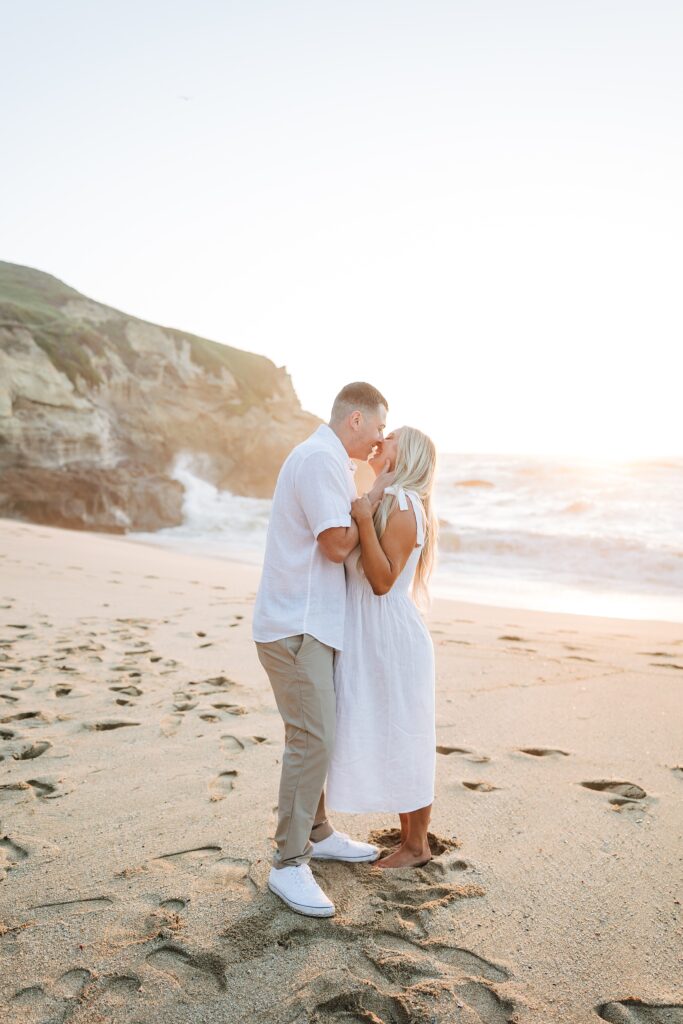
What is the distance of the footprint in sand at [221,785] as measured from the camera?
3525mm

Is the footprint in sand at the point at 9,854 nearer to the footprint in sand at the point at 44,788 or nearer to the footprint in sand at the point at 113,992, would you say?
the footprint in sand at the point at 44,788

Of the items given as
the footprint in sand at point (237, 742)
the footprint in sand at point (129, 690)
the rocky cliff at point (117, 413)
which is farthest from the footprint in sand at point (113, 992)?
the rocky cliff at point (117, 413)

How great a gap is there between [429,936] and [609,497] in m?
28.9

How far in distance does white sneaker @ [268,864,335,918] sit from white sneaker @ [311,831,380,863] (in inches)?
12.0

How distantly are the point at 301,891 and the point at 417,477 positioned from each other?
1.69 meters

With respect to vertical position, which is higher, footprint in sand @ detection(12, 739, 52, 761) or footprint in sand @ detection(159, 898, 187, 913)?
footprint in sand @ detection(159, 898, 187, 913)

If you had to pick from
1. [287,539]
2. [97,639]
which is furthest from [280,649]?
[97,639]

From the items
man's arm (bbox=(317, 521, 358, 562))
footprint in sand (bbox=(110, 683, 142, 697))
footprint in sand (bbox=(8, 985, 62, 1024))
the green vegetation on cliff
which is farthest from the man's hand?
the green vegetation on cliff

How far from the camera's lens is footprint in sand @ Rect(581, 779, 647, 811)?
11.5 feet

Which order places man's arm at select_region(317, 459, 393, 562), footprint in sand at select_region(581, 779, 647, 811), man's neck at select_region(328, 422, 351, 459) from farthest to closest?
1. footprint in sand at select_region(581, 779, 647, 811)
2. man's neck at select_region(328, 422, 351, 459)
3. man's arm at select_region(317, 459, 393, 562)

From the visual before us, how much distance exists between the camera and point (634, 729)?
464 cm

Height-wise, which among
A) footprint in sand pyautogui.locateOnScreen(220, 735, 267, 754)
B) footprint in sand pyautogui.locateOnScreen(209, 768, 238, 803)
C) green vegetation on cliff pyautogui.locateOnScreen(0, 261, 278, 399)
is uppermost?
green vegetation on cliff pyautogui.locateOnScreen(0, 261, 278, 399)

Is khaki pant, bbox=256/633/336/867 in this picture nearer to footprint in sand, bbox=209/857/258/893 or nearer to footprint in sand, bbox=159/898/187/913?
footprint in sand, bbox=209/857/258/893

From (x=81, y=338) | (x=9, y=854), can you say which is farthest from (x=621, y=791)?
(x=81, y=338)
